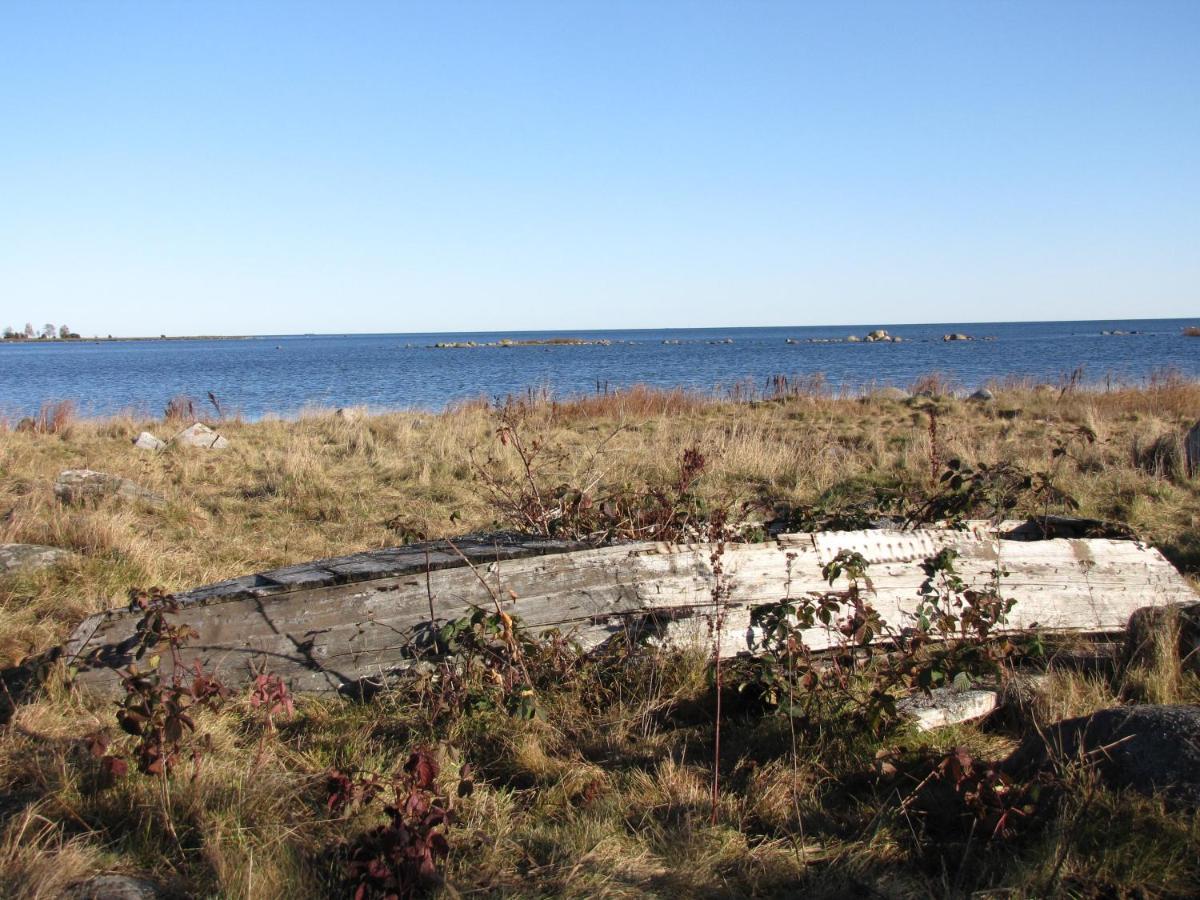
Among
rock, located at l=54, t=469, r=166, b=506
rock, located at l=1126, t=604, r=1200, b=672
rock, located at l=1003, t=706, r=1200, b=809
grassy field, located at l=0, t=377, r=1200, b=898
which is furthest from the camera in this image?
rock, located at l=54, t=469, r=166, b=506

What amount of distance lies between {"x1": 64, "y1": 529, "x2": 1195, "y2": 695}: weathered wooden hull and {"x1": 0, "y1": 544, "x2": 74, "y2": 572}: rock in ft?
6.77

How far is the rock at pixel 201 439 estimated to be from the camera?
12398 millimetres

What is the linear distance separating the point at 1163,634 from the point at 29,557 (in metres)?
6.56

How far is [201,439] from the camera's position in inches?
499

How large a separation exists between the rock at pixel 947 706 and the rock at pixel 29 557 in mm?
5185

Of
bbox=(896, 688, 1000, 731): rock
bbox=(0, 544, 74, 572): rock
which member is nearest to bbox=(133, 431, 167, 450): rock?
bbox=(0, 544, 74, 572): rock

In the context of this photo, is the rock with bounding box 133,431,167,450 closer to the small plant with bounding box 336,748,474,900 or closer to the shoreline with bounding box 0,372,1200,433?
the shoreline with bounding box 0,372,1200,433

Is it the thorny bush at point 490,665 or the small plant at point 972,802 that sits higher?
the thorny bush at point 490,665

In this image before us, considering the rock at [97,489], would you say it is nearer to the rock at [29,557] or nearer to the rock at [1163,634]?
the rock at [29,557]

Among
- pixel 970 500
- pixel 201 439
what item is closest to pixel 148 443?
pixel 201 439

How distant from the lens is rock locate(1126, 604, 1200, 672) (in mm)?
4234

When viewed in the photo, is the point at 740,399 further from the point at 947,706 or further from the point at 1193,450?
the point at 947,706

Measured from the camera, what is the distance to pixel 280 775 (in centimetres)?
321

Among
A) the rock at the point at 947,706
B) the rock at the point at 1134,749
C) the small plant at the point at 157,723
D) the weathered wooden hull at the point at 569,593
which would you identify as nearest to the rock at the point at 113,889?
the small plant at the point at 157,723
